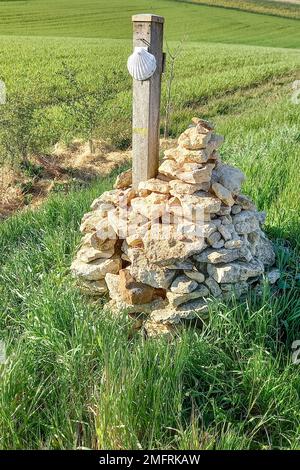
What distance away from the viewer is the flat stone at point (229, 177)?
2861 millimetres

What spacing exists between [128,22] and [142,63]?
22.5 metres

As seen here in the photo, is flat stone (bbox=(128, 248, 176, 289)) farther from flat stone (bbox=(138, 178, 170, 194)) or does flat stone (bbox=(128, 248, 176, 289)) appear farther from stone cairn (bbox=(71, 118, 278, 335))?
flat stone (bbox=(138, 178, 170, 194))

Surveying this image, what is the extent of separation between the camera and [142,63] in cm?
Answer: 269

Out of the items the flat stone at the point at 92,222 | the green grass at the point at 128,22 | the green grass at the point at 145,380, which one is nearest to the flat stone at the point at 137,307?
the green grass at the point at 145,380

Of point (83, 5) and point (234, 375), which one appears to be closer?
point (234, 375)

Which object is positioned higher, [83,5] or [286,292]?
[83,5]

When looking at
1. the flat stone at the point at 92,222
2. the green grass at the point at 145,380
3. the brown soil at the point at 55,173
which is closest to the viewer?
the green grass at the point at 145,380

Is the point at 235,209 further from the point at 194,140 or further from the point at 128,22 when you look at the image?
the point at 128,22

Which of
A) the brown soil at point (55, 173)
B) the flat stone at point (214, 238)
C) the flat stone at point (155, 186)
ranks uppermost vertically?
the flat stone at point (155, 186)

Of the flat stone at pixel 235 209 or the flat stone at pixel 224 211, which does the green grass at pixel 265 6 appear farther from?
the flat stone at pixel 224 211

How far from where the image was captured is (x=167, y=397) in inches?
79.8
